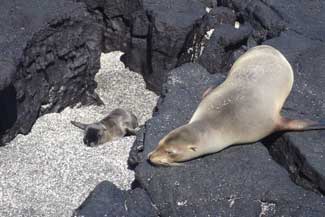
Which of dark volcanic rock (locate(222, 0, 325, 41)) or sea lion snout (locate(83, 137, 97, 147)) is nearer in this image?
sea lion snout (locate(83, 137, 97, 147))

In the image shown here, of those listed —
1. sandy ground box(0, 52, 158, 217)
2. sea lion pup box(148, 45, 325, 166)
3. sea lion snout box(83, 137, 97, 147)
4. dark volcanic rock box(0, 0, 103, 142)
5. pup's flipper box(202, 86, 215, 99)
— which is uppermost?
sea lion pup box(148, 45, 325, 166)

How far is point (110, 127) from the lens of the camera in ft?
21.8

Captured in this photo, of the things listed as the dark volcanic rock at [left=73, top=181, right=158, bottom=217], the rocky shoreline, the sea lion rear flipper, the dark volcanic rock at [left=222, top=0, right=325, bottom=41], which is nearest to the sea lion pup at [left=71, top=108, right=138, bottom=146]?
the rocky shoreline

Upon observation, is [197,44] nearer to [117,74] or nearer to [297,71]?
[117,74]

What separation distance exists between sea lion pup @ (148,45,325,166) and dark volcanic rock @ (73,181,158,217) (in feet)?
1.11

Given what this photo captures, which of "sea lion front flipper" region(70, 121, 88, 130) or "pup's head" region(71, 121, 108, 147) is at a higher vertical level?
"pup's head" region(71, 121, 108, 147)

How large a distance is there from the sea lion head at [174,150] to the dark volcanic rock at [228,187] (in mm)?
62

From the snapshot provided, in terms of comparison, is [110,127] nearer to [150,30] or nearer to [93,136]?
[93,136]

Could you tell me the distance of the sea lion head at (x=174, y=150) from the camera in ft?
16.2

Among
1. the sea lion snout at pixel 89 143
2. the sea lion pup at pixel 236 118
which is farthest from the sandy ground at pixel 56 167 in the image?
the sea lion pup at pixel 236 118

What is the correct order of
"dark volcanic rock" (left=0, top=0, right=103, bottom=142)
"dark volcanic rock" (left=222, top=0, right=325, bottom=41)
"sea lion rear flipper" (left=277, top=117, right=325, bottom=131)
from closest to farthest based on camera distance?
"sea lion rear flipper" (left=277, top=117, right=325, bottom=131) < "dark volcanic rock" (left=0, top=0, right=103, bottom=142) < "dark volcanic rock" (left=222, top=0, right=325, bottom=41)

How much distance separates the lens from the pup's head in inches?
252

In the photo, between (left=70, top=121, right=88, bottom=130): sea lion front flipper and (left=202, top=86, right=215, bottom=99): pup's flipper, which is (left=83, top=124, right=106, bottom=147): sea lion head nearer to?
(left=70, top=121, right=88, bottom=130): sea lion front flipper

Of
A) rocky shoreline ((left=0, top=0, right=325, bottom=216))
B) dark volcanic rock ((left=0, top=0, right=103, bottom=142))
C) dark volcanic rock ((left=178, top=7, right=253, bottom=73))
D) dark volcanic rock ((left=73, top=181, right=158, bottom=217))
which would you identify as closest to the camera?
dark volcanic rock ((left=73, top=181, right=158, bottom=217))
